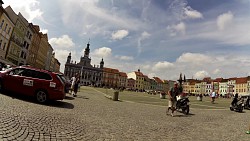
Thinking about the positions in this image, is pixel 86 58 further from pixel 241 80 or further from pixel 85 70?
pixel 241 80

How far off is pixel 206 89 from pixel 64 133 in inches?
6512

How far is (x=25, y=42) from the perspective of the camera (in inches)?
2271

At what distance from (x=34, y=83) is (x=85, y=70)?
5371 inches

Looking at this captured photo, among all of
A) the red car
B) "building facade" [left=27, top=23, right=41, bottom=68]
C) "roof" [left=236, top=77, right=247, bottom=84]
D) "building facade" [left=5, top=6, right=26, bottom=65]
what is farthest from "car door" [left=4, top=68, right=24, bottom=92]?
"roof" [left=236, top=77, right=247, bottom=84]

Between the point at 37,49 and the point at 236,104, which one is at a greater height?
the point at 37,49

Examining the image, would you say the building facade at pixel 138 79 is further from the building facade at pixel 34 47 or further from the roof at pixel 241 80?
the building facade at pixel 34 47

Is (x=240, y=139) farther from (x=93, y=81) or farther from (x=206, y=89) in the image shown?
(x=206, y=89)

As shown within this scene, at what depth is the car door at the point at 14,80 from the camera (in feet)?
39.1

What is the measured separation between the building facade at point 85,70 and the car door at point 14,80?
5107 inches

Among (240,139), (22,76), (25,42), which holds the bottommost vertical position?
(240,139)

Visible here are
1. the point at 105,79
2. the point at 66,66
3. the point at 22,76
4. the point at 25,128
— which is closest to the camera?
the point at 25,128

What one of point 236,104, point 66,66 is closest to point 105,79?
point 66,66

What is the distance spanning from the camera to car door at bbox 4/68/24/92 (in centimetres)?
1191

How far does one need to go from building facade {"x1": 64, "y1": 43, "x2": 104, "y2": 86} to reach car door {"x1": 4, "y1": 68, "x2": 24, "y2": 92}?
130 meters
